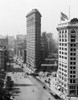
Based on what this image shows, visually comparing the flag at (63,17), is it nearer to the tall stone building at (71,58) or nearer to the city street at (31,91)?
the tall stone building at (71,58)

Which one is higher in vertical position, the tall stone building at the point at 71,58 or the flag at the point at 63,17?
the flag at the point at 63,17

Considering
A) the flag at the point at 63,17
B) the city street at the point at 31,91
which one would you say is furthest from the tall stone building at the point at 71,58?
the city street at the point at 31,91

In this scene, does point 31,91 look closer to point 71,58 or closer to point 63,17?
point 71,58

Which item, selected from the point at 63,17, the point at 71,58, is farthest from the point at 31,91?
the point at 63,17

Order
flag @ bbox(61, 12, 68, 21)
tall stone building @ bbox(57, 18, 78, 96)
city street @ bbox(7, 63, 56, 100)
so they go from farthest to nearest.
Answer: flag @ bbox(61, 12, 68, 21) → tall stone building @ bbox(57, 18, 78, 96) → city street @ bbox(7, 63, 56, 100)

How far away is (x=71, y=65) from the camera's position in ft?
194

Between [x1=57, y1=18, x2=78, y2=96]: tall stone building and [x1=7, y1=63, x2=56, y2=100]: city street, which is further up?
[x1=57, y1=18, x2=78, y2=96]: tall stone building

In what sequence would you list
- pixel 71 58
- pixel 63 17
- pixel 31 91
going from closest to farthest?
pixel 71 58 < pixel 31 91 < pixel 63 17

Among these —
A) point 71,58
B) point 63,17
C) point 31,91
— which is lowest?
point 31,91

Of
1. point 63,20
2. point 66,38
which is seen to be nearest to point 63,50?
point 66,38

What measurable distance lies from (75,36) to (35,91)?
1643 cm

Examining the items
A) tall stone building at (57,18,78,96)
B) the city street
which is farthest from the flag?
the city street

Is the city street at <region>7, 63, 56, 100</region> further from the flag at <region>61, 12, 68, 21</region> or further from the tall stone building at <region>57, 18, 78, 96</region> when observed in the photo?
the flag at <region>61, 12, 68, 21</region>

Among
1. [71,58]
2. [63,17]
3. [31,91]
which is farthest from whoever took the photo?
[63,17]
